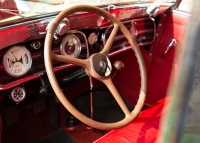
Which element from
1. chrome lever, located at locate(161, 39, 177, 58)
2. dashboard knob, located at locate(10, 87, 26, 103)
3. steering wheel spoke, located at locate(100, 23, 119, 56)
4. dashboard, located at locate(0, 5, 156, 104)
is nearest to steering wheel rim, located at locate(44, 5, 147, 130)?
steering wheel spoke, located at locate(100, 23, 119, 56)

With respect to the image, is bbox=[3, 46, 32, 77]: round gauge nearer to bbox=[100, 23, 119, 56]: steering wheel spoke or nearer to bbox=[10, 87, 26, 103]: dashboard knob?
bbox=[10, 87, 26, 103]: dashboard knob

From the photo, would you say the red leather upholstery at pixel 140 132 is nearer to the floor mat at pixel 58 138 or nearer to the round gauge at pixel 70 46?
the round gauge at pixel 70 46

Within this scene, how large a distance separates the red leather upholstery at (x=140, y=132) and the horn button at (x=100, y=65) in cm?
33

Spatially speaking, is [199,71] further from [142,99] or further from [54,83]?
[142,99]

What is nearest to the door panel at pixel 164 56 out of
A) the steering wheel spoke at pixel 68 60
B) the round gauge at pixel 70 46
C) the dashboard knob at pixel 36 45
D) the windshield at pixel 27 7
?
the windshield at pixel 27 7

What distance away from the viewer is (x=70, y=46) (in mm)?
1647

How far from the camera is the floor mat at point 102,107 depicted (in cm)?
229

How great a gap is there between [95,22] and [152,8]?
0.62 meters

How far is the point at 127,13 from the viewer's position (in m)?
1.99

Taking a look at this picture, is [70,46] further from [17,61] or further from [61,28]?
[17,61]

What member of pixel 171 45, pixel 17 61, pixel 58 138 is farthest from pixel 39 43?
pixel 171 45

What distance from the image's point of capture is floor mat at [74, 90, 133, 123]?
7.50ft

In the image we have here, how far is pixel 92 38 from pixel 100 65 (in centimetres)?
45

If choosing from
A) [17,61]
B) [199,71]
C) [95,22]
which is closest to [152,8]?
[95,22]
